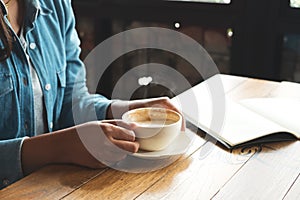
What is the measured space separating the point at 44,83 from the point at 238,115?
1.66 ft

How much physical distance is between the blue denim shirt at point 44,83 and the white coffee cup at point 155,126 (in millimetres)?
203

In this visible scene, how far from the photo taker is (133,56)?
8.95 ft

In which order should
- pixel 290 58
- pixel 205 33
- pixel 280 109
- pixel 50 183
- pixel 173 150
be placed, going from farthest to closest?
pixel 205 33 → pixel 290 58 → pixel 280 109 → pixel 173 150 → pixel 50 183

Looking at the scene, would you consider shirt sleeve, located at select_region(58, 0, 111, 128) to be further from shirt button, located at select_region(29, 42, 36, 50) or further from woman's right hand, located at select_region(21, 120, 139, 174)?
woman's right hand, located at select_region(21, 120, 139, 174)

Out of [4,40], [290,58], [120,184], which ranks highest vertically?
[4,40]

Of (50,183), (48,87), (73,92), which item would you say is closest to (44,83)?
(48,87)

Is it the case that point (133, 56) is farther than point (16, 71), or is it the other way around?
point (133, 56)

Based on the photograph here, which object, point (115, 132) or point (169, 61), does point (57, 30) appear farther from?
point (169, 61)

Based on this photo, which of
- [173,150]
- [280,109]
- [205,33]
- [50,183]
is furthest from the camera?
[205,33]

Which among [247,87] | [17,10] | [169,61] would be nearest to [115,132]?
[17,10]

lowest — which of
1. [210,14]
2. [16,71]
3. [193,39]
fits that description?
[193,39]

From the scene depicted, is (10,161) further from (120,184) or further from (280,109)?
(280,109)

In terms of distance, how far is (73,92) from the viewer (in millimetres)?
1326

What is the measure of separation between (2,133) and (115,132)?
13.1 inches
